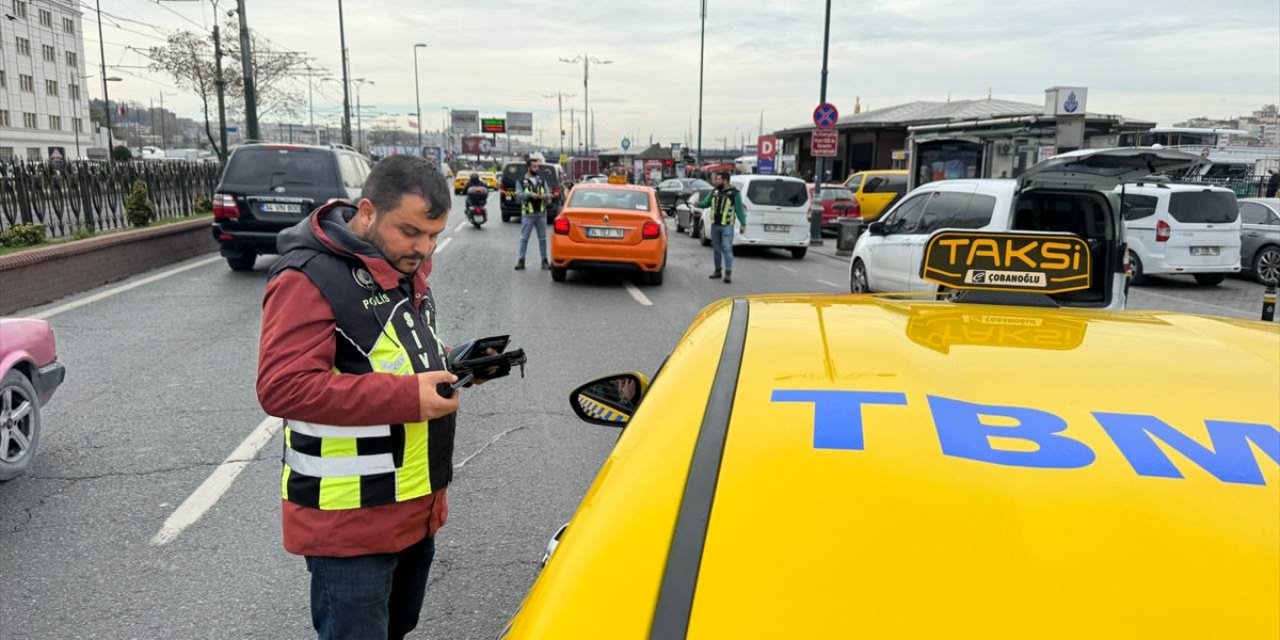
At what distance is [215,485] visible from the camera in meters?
4.59

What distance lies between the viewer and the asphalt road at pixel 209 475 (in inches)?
133

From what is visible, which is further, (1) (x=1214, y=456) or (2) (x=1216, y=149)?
(2) (x=1216, y=149)

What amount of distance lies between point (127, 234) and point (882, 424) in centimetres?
1352

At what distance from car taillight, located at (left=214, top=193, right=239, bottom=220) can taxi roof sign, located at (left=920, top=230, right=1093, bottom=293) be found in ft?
37.2

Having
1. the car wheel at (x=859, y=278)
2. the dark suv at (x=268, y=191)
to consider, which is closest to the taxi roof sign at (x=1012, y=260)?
the car wheel at (x=859, y=278)

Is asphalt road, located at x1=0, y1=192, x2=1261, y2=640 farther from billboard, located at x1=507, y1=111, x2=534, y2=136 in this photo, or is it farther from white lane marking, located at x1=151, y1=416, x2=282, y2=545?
billboard, located at x1=507, y1=111, x2=534, y2=136

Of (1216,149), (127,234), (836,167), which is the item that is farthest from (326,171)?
Answer: (836,167)

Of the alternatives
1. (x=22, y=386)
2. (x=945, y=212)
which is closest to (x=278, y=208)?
(x=22, y=386)

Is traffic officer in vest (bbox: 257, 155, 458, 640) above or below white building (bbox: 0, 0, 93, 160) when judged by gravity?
below

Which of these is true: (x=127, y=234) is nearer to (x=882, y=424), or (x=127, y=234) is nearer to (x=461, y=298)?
(x=461, y=298)

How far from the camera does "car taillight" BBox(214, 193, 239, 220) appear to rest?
464 inches

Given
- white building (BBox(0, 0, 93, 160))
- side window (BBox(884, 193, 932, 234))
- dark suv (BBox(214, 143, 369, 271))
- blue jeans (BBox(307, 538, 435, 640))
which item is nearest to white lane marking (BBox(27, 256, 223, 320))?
dark suv (BBox(214, 143, 369, 271))

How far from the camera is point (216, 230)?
12.0 metres

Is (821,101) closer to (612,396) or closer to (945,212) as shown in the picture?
(945,212)
